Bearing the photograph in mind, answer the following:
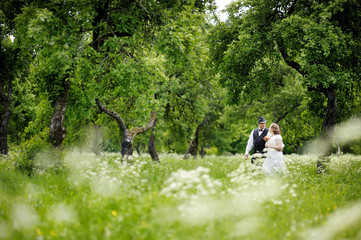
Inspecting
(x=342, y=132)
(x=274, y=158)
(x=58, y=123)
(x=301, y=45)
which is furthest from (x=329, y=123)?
(x=342, y=132)

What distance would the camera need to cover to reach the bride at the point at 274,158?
7.81m

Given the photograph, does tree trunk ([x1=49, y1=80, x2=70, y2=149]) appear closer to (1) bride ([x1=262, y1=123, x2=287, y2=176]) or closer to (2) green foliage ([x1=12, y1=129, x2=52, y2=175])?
(2) green foliage ([x1=12, y1=129, x2=52, y2=175])

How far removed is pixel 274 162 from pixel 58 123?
738 cm

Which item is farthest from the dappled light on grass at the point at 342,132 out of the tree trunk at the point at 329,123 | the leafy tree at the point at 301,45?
the leafy tree at the point at 301,45

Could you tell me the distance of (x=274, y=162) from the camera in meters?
7.91

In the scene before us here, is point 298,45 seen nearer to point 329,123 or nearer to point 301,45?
point 301,45

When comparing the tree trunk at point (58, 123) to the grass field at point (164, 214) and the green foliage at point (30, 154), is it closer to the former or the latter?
the green foliage at point (30, 154)

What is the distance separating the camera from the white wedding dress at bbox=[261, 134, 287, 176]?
307 inches

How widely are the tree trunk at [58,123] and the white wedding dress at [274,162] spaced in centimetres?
687

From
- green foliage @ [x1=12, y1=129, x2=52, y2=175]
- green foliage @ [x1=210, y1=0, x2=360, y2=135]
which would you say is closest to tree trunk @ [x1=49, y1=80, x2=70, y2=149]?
green foliage @ [x1=12, y1=129, x2=52, y2=175]

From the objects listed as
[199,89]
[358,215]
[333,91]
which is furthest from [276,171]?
[199,89]

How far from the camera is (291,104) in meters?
20.4

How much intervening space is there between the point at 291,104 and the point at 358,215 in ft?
58.3

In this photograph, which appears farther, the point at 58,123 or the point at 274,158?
the point at 58,123
